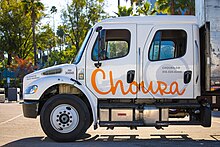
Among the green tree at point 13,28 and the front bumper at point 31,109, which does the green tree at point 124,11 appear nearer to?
the green tree at point 13,28

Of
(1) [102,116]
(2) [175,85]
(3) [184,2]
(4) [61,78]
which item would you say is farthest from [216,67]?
(3) [184,2]

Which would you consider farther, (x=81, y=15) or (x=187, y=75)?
(x=81, y=15)

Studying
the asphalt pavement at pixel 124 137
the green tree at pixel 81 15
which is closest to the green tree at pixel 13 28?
the green tree at pixel 81 15

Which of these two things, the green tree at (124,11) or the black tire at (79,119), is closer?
the black tire at (79,119)

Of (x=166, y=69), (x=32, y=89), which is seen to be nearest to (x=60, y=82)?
(x=32, y=89)

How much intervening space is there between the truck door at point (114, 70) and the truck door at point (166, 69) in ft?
0.97

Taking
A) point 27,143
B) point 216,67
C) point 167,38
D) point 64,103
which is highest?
point 167,38

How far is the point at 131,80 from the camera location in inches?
412

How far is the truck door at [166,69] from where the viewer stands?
1045 cm

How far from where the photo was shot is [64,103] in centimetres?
1043

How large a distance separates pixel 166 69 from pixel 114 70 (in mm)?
1240

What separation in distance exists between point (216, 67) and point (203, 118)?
1.25m

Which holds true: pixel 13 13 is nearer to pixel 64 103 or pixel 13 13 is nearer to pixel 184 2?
pixel 184 2

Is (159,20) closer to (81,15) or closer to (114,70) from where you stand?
(114,70)
